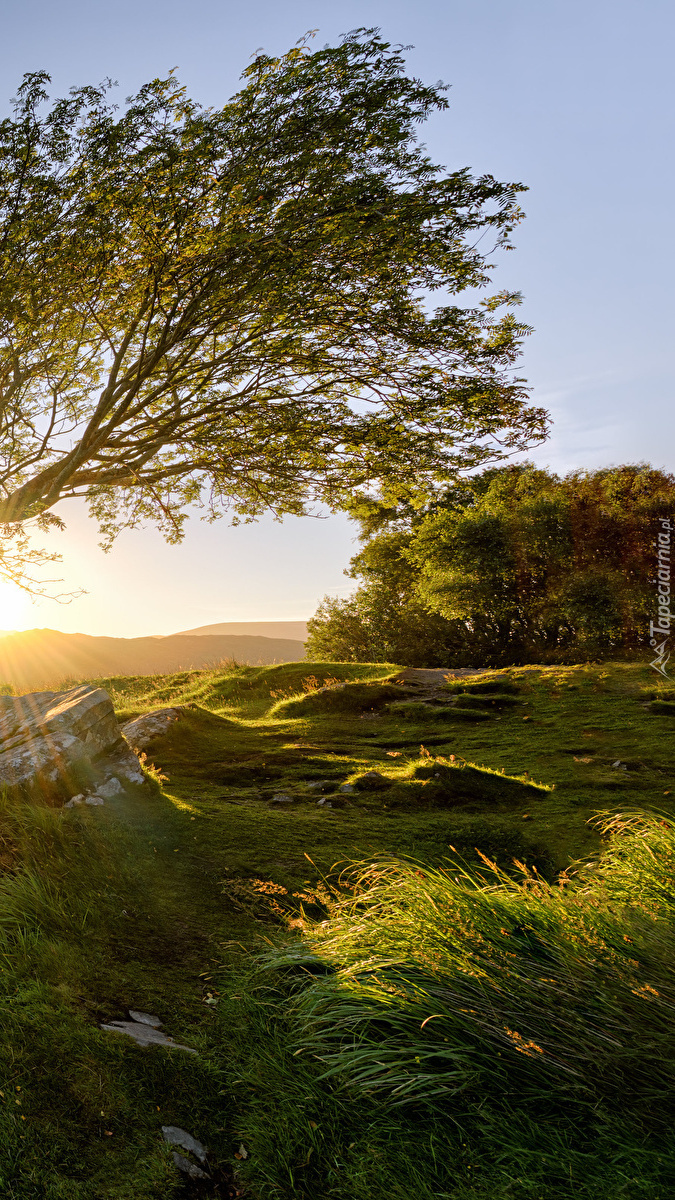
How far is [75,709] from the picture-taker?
7379 millimetres

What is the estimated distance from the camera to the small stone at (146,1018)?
3.87 metres

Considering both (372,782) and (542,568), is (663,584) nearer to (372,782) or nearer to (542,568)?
(542,568)

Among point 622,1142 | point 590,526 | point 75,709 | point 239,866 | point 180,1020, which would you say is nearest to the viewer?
point 622,1142

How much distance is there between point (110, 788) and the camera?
22.6 ft

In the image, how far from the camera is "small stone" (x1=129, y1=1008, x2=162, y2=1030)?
3873 mm

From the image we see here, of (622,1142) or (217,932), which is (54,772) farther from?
(622,1142)

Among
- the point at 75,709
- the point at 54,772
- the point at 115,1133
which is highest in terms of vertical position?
the point at 75,709

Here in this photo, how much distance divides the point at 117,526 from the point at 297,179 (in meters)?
9.66

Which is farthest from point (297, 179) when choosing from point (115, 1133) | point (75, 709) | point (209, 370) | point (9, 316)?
point (115, 1133)

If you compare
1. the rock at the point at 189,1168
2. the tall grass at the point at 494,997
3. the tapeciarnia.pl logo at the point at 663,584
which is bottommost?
→ the rock at the point at 189,1168

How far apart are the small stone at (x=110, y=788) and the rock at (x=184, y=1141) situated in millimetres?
3902

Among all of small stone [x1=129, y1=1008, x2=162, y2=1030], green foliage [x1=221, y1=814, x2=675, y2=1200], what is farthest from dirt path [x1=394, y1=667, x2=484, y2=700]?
small stone [x1=129, y1=1008, x2=162, y2=1030]

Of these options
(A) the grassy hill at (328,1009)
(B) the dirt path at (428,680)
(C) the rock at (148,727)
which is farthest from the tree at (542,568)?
(A) the grassy hill at (328,1009)

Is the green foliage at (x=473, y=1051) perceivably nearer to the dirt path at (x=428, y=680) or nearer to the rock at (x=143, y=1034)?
the rock at (x=143, y=1034)
